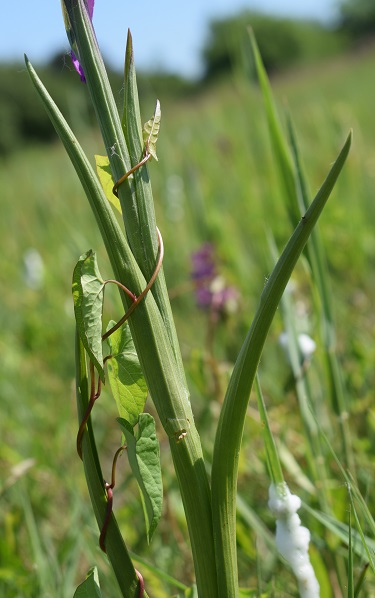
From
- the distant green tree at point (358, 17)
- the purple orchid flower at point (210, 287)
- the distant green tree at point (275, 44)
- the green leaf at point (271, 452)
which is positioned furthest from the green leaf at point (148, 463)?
the distant green tree at point (358, 17)

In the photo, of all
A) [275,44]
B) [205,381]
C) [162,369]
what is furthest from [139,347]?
[275,44]

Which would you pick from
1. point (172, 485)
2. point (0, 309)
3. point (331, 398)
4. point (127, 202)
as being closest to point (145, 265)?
point (127, 202)

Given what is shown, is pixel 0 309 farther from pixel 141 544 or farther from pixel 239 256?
pixel 141 544

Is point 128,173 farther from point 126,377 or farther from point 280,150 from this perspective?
point 280,150

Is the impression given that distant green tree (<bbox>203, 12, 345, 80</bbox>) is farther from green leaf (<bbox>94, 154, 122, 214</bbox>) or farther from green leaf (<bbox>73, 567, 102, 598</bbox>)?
green leaf (<bbox>73, 567, 102, 598</bbox>)

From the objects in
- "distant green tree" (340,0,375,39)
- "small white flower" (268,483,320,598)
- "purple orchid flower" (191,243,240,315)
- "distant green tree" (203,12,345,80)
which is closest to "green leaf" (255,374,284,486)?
"small white flower" (268,483,320,598)
